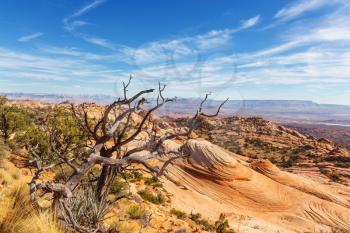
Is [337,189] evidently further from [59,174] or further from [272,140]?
[272,140]

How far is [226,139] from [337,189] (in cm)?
4440

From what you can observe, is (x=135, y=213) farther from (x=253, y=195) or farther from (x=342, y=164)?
(x=342, y=164)

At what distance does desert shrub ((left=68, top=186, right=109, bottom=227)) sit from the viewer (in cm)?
706

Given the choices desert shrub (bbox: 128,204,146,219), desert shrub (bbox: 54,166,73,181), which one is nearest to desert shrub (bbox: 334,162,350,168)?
desert shrub (bbox: 54,166,73,181)

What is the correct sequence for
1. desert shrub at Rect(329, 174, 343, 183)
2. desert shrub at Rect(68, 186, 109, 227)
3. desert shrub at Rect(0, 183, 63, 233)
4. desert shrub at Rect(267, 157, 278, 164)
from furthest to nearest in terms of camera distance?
desert shrub at Rect(267, 157, 278, 164) < desert shrub at Rect(329, 174, 343, 183) < desert shrub at Rect(68, 186, 109, 227) < desert shrub at Rect(0, 183, 63, 233)

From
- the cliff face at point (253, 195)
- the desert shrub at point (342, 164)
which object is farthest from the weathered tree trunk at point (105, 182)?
the desert shrub at point (342, 164)

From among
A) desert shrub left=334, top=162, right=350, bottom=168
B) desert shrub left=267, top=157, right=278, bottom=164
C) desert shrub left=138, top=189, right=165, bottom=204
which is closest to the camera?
desert shrub left=138, top=189, right=165, bottom=204

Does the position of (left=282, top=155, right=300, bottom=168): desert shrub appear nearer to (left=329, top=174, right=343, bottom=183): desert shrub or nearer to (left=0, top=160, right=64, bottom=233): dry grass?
(left=329, top=174, right=343, bottom=183): desert shrub

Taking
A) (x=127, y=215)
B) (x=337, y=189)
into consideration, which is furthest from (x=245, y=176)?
(x=127, y=215)

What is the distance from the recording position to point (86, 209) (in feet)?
23.5

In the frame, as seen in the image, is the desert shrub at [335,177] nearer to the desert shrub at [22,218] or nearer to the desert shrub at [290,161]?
the desert shrub at [290,161]

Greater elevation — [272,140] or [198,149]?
[198,149]

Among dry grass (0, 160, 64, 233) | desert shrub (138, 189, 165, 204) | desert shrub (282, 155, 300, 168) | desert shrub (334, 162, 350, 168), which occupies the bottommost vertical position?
desert shrub (282, 155, 300, 168)

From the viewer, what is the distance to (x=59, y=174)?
17562 mm
